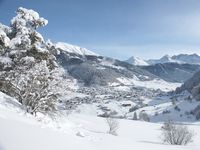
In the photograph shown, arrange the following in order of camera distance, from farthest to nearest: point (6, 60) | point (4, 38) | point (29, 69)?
1. point (6, 60)
2. point (29, 69)
3. point (4, 38)

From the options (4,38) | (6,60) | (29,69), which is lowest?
(29,69)

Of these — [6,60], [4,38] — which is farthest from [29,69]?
[4,38]

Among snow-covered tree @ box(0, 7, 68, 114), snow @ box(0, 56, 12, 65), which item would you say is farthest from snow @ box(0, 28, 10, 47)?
snow @ box(0, 56, 12, 65)

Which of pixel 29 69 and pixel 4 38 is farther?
pixel 29 69

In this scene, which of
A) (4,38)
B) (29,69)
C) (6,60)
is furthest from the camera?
(6,60)

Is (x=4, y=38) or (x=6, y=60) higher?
(x=4, y=38)

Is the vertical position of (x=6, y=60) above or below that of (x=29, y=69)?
above

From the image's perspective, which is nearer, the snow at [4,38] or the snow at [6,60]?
the snow at [4,38]

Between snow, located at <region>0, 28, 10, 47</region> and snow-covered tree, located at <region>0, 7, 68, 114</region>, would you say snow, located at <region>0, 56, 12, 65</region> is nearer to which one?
snow-covered tree, located at <region>0, 7, 68, 114</region>

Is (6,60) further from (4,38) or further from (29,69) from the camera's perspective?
(29,69)

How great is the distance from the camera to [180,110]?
516ft

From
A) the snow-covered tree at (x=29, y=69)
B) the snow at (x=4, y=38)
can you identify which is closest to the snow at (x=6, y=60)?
the snow-covered tree at (x=29, y=69)

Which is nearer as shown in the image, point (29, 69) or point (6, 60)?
point (29, 69)

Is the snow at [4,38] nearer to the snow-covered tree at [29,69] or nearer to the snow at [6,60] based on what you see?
the snow-covered tree at [29,69]
